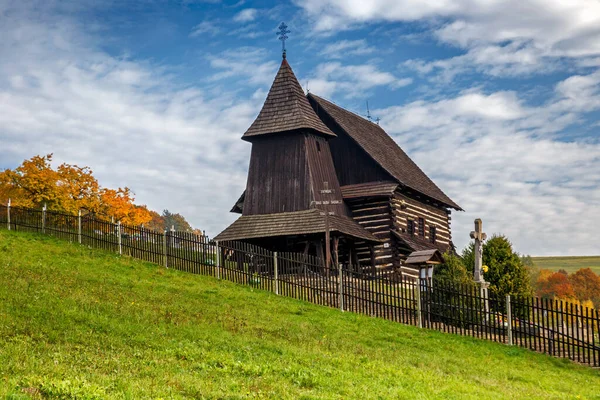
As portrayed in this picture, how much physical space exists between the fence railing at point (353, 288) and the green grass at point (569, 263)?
10860cm

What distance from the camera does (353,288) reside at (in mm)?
23859

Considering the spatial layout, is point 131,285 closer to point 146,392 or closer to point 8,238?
point 8,238

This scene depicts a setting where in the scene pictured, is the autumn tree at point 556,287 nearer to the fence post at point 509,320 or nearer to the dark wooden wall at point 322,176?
the dark wooden wall at point 322,176

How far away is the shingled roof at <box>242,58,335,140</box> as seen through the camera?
3650 centimetres

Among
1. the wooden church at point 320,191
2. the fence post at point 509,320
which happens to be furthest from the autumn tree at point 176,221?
the fence post at point 509,320

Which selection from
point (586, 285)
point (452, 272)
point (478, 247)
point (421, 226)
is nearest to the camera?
point (478, 247)

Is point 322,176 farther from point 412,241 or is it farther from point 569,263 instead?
point 569,263

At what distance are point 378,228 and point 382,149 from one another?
7863 millimetres

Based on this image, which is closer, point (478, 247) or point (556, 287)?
point (478, 247)

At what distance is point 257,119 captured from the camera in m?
37.8

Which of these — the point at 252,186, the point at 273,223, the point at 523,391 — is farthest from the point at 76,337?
the point at 252,186

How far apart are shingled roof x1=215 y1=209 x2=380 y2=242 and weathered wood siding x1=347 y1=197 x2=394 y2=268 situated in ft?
4.62

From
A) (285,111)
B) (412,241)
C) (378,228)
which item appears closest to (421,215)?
(412,241)

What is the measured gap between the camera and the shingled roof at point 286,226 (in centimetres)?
3400
